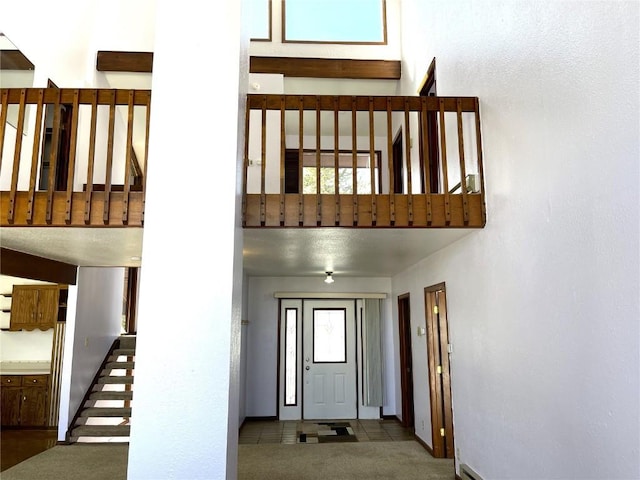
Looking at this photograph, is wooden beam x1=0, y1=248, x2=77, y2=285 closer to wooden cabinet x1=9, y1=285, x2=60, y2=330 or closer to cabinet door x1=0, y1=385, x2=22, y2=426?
wooden cabinet x1=9, y1=285, x2=60, y2=330

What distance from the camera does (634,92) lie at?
6.42 ft

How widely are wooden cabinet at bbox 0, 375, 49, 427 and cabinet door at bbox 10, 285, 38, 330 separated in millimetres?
768

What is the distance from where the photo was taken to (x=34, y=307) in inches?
276

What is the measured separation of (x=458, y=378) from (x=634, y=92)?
3.07 metres

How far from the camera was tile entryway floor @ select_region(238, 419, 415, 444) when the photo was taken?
617cm

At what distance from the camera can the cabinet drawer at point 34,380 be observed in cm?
676

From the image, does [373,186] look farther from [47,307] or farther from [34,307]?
[34,307]

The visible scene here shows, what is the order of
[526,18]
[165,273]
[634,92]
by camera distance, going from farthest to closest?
[526,18]
[165,273]
[634,92]

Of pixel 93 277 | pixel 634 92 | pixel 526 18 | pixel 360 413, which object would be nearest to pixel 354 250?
pixel 526 18

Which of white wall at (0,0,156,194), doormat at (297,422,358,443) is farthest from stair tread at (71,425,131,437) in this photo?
white wall at (0,0,156,194)

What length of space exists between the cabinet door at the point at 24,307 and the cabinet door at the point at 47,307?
6 centimetres

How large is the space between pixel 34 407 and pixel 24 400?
18 centimetres

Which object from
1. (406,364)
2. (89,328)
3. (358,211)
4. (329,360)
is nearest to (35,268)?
(89,328)

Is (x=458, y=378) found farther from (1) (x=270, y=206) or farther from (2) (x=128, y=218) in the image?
(2) (x=128, y=218)
